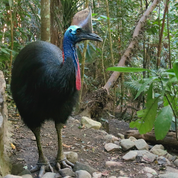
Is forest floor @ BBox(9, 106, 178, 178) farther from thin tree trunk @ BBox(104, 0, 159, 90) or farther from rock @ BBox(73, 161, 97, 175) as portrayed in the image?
thin tree trunk @ BBox(104, 0, 159, 90)

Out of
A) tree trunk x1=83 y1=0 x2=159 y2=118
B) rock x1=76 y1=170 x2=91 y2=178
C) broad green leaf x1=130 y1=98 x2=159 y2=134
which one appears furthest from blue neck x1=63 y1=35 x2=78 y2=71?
tree trunk x1=83 y1=0 x2=159 y2=118

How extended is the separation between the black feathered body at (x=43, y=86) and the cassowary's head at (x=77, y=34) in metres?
0.24

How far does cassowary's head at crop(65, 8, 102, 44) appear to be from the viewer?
6.98 feet

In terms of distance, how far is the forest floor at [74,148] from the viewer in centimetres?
246

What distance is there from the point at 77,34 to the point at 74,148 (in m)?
1.58

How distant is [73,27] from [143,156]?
1744mm

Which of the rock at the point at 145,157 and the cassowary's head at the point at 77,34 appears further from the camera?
the rock at the point at 145,157

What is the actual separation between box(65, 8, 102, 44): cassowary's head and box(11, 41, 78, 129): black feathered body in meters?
0.25

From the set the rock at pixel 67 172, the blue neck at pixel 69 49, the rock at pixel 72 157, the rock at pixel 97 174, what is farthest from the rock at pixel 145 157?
the blue neck at pixel 69 49

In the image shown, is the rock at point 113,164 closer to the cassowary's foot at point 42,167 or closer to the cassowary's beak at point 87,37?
the cassowary's foot at point 42,167

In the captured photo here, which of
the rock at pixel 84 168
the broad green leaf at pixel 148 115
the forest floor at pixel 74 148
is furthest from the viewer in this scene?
the forest floor at pixel 74 148

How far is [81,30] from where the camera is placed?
2158 mm

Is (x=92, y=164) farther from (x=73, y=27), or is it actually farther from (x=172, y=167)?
(x=73, y=27)

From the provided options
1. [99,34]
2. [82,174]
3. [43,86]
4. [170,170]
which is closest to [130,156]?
[170,170]
